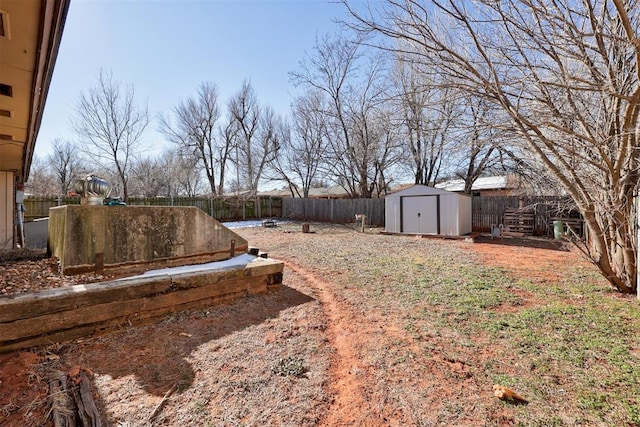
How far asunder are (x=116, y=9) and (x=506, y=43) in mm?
5254

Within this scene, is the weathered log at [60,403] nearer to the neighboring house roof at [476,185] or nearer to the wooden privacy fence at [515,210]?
the wooden privacy fence at [515,210]

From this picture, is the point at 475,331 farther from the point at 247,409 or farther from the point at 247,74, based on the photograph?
the point at 247,74

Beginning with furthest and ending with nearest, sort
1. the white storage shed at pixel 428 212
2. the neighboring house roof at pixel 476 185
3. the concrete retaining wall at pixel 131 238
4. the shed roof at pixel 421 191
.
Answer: the neighboring house roof at pixel 476 185 < the shed roof at pixel 421 191 < the white storage shed at pixel 428 212 < the concrete retaining wall at pixel 131 238

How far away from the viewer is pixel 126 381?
2.05m

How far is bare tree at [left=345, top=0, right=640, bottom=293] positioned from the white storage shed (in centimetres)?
624

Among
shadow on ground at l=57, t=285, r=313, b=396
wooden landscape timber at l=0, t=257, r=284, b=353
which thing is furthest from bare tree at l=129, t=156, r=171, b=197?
shadow on ground at l=57, t=285, r=313, b=396

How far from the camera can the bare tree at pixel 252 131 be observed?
20.0 metres

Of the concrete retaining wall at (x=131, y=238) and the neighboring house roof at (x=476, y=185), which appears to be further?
the neighboring house roof at (x=476, y=185)

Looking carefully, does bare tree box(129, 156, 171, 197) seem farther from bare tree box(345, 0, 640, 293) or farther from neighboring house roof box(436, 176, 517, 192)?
bare tree box(345, 0, 640, 293)

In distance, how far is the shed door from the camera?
10586 millimetres

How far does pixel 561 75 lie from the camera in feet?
10.5

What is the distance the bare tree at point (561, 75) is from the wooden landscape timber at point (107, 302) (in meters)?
3.40

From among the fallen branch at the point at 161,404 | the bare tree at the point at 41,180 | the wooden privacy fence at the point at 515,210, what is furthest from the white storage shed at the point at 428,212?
the bare tree at the point at 41,180

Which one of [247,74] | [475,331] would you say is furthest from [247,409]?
[247,74]
